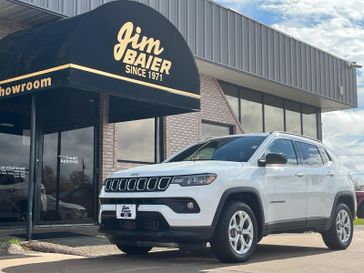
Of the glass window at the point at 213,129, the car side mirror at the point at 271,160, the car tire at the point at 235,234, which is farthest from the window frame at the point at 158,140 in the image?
the car tire at the point at 235,234

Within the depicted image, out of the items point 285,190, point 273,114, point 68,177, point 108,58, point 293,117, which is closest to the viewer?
point 285,190

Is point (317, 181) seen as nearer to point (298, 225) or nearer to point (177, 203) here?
point (298, 225)

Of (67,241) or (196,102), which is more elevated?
(196,102)

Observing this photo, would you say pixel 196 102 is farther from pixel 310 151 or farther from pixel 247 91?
pixel 247 91

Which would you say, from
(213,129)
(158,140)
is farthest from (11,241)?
(213,129)

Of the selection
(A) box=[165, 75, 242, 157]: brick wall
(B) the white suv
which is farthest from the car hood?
(A) box=[165, 75, 242, 157]: brick wall

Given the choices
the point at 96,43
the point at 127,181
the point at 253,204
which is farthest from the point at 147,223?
the point at 96,43

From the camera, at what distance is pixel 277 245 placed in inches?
380

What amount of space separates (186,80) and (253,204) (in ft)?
13.9

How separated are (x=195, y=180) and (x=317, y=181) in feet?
8.81

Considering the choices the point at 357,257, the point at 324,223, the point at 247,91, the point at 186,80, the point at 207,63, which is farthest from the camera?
the point at 247,91

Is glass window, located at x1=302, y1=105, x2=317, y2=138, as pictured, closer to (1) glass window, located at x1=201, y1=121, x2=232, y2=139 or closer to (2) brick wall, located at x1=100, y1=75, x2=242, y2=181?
(2) brick wall, located at x1=100, y1=75, x2=242, y2=181

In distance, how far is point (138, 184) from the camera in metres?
6.98

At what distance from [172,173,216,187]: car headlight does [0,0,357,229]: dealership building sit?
111 inches
